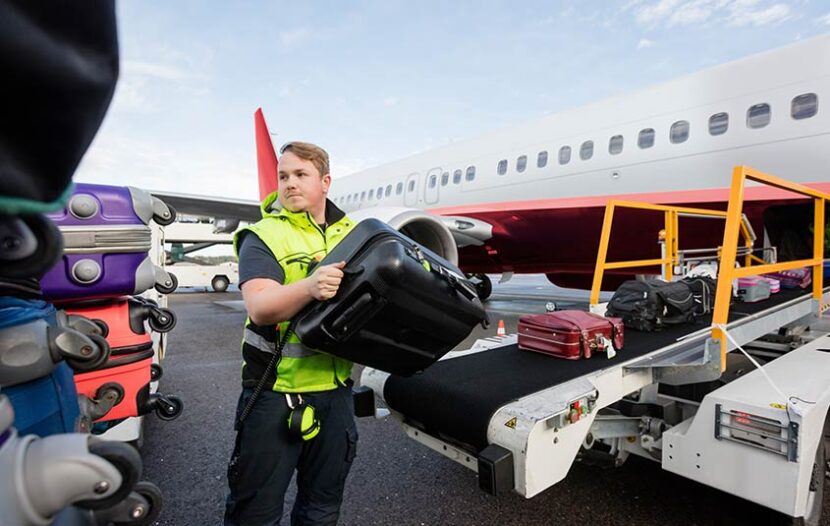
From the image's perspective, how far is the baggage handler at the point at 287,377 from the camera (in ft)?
4.84

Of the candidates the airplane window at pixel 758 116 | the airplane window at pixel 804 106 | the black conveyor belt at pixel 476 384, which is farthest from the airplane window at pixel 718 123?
the black conveyor belt at pixel 476 384

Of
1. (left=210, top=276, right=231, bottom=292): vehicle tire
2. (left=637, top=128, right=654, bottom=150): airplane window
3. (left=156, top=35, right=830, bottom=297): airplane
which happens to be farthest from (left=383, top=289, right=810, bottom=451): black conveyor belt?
(left=210, top=276, right=231, bottom=292): vehicle tire

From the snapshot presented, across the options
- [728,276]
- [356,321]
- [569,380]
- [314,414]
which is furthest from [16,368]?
[728,276]

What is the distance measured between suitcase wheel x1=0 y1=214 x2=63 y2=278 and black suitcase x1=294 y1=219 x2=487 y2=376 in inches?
30.5

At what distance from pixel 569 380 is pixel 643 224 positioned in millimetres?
5048

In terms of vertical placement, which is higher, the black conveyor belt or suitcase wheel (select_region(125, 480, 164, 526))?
suitcase wheel (select_region(125, 480, 164, 526))

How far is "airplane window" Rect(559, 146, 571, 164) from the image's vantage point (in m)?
7.00

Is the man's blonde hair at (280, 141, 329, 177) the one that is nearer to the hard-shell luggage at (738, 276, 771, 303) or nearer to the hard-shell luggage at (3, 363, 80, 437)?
the hard-shell luggage at (3, 363, 80, 437)

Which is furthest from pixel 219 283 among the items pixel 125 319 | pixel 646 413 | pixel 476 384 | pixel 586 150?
pixel 646 413

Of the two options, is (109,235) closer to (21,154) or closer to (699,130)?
(21,154)

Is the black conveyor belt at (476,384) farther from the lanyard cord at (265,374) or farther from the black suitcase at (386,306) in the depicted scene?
the lanyard cord at (265,374)

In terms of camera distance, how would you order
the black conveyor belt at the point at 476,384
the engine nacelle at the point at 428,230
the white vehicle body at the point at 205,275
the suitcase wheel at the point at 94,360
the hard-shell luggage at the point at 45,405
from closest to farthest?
the hard-shell luggage at the point at 45,405 → the suitcase wheel at the point at 94,360 → the black conveyor belt at the point at 476,384 → the engine nacelle at the point at 428,230 → the white vehicle body at the point at 205,275

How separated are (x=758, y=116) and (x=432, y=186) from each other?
5604 mm

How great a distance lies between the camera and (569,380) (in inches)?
72.6
